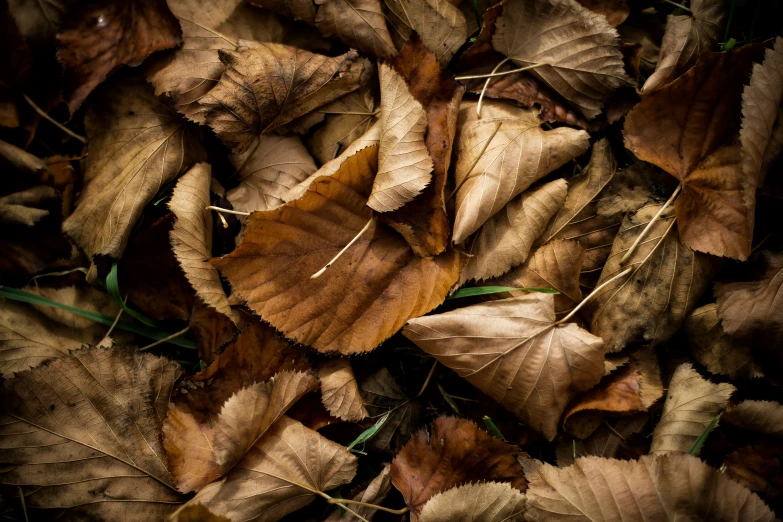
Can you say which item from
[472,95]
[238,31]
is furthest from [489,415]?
[238,31]

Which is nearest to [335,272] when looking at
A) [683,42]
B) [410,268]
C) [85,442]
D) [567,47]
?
[410,268]

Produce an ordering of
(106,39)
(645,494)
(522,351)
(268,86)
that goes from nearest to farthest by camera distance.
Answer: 1. (645,494)
2. (522,351)
3. (268,86)
4. (106,39)

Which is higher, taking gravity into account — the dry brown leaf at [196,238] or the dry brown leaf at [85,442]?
the dry brown leaf at [196,238]

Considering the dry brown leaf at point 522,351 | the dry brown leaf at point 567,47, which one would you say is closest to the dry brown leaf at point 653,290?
the dry brown leaf at point 522,351

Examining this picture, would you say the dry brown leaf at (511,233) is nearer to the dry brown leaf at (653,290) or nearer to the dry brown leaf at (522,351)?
the dry brown leaf at (522,351)

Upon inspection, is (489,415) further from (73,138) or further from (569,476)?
(73,138)

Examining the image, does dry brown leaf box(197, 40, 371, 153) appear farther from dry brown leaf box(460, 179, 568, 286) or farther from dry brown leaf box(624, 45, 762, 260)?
Result: dry brown leaf box(624, 45, 762, 260)

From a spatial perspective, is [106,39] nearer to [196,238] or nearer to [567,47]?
[196,238]

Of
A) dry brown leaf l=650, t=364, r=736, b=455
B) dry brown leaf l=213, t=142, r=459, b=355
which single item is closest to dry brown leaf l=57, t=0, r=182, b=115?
dry brown leaf l=213, t=142, r=459, b=355
